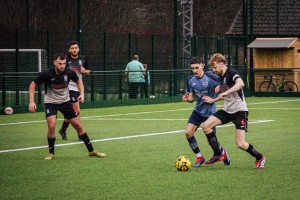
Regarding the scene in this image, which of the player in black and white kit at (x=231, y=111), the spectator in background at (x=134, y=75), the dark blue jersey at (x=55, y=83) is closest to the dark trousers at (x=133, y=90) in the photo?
the spectator in background at (x=134, y=75)

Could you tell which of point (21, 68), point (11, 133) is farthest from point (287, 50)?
point (11, 133)

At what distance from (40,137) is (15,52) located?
968 cm

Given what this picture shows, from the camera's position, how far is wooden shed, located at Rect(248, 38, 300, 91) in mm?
36844

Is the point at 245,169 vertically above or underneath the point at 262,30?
underneath

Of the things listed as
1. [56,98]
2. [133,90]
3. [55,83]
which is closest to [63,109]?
[56,98]

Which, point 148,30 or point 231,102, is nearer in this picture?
point 231,102

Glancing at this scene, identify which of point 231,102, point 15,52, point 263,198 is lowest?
point 263,198

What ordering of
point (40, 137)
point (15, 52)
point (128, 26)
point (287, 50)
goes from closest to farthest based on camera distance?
point (40, 137)
point (15, 52)
point (287, 50)
point (128, 26)

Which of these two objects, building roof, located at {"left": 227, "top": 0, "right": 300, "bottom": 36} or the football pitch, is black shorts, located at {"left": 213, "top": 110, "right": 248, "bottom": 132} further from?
building roof, located at {"left": 227, "top": 0, "right": 300, "bottom": 36}

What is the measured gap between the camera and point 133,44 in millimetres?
31734

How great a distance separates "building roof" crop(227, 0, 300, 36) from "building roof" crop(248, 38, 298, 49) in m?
0.84

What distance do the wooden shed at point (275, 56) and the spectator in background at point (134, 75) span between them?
26.9ft

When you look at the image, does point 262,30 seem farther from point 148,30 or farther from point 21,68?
point 21,68

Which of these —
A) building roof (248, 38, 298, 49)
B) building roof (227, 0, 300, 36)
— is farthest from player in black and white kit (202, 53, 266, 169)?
building roof (227, 0, 300, 36)
